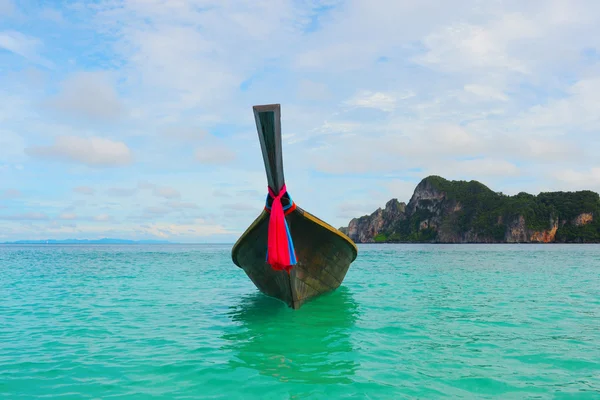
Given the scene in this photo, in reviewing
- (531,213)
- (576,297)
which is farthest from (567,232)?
(576,297)

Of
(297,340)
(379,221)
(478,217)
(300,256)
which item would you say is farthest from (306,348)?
(379,221)

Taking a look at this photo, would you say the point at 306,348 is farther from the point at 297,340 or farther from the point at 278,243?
the point at 278,243

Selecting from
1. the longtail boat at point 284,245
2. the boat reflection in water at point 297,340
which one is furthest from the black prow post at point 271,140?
the boat reflection in water at point 297,340

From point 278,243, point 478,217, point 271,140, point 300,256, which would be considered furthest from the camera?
point 478,217

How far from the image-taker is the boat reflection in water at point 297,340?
19.9 ft

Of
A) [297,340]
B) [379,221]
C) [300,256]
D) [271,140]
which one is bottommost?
[297,340]

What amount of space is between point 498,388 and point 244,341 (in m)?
4.34

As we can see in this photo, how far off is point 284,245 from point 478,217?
15609cm

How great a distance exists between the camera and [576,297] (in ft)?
43.4

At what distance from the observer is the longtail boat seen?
7.78 metres

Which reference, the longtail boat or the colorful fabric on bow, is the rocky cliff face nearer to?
the longtail boat

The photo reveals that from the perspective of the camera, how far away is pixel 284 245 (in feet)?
26.7

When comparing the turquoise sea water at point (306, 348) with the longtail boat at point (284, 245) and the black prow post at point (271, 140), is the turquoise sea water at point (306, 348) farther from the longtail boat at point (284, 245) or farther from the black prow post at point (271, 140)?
the black prow post at point (271, 140)

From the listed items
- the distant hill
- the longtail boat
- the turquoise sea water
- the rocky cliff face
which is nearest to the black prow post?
the longtail boat
